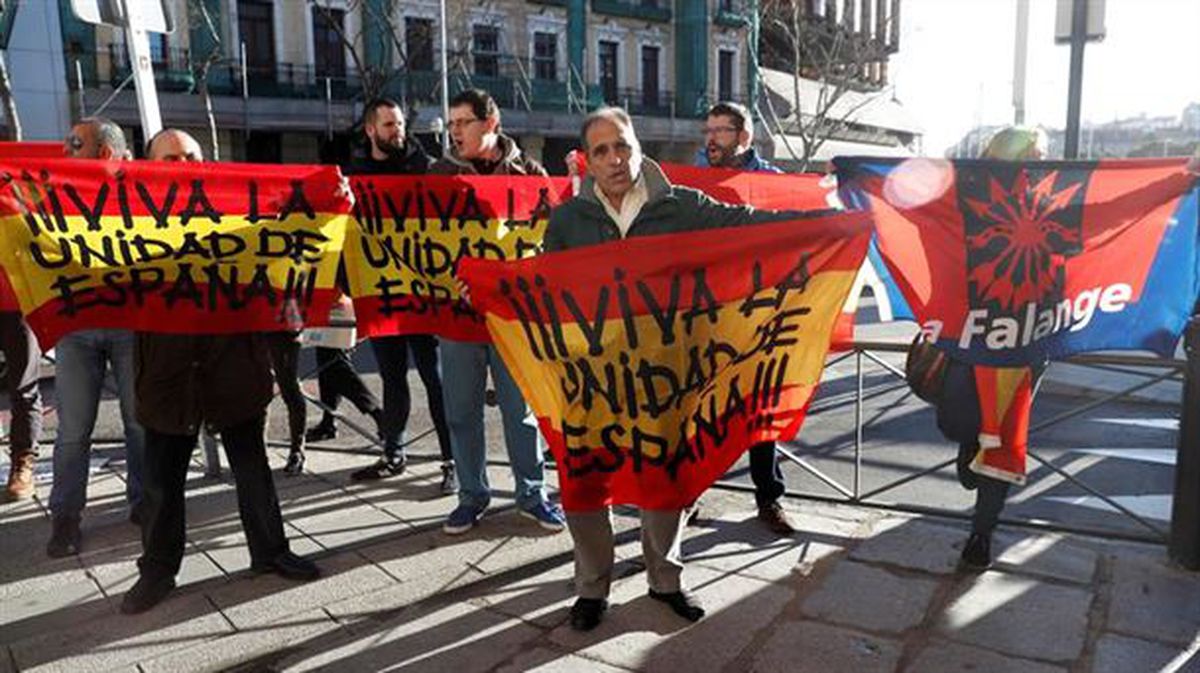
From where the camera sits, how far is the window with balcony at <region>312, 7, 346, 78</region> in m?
28.5

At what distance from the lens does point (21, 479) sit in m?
5.25

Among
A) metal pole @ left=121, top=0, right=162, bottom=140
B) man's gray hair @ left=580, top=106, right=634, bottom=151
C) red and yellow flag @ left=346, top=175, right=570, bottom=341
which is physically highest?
metal pole @ left=121, top=0, right=162, bottom=140

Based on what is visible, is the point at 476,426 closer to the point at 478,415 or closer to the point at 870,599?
the point at 478,415

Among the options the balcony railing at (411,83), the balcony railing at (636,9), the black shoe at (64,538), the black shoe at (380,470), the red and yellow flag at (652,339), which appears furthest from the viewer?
the balcony railing at (636,9)

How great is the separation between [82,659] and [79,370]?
5.12ft

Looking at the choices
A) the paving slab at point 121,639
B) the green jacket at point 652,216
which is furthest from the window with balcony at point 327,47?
the green jacket at point 652,216

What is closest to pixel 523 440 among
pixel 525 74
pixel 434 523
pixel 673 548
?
pixel 434 523

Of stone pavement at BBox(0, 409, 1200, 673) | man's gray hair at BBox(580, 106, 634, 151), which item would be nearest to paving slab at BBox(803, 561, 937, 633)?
stone pavement at BBox(0, 409, 1200, 673)

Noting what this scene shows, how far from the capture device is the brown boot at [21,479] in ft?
17.1

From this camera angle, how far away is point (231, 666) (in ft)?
11.0

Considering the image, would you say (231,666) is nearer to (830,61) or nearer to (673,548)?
(673,548)

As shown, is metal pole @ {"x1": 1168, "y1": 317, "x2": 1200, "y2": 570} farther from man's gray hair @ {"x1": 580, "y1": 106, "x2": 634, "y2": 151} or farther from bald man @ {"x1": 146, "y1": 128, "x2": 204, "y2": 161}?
bald man @ {"x1": 146, "y1": 128, "x2": 204, "y2": 161}

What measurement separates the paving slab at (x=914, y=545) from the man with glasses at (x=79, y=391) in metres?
3.47

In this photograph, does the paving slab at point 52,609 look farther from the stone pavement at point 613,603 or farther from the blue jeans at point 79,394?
the blue jeans at point 79,394
